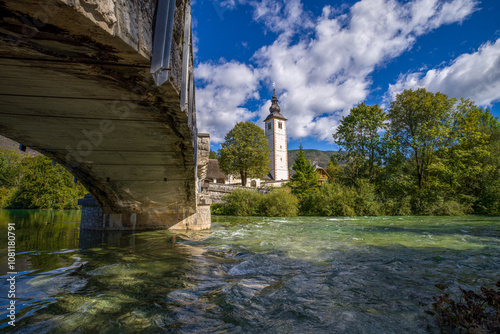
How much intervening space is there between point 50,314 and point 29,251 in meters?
4.52

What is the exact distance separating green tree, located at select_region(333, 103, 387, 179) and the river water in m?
19.4

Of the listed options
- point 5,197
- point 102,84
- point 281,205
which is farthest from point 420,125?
point 5,197

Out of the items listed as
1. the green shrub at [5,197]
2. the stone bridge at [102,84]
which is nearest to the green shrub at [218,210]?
the stone bridge at [102,84]

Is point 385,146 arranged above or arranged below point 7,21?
above

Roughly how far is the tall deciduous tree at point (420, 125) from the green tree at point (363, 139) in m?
1.47

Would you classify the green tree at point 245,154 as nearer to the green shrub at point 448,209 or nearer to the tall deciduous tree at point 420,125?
the tall deciduous tree at point 420,125

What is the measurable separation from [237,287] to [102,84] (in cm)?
299

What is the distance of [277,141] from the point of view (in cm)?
6128

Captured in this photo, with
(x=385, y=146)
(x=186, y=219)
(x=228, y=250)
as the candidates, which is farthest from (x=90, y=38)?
(x=385, y=146)

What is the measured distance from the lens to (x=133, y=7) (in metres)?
1.98

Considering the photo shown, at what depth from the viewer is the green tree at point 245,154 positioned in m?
39.2

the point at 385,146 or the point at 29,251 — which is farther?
the point at 385,146

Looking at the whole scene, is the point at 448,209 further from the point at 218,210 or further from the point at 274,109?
the point at 274,109

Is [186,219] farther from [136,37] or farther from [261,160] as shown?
[261,160]
